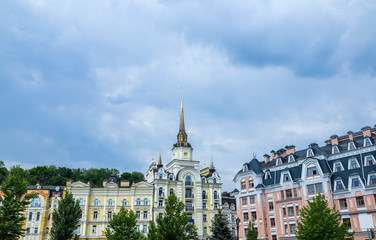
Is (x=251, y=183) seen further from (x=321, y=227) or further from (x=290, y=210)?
(x=321, y=227)

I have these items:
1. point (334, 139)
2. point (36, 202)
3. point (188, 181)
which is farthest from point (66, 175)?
point (334, 139)

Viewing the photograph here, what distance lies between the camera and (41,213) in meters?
61.1

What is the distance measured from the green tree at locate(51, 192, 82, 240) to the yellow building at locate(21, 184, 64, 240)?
28.1 meters

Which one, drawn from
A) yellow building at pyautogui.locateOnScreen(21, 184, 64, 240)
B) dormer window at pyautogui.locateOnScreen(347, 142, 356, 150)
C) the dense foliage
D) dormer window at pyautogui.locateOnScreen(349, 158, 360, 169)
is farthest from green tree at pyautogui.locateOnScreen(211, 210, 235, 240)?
the dense foliage

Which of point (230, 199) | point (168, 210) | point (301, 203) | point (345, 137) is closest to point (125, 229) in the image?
point (168, 210)

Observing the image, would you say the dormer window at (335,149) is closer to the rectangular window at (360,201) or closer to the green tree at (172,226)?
the rectangular window at (360,201)

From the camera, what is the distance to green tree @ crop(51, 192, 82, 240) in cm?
3481

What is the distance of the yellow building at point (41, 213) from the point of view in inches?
2359

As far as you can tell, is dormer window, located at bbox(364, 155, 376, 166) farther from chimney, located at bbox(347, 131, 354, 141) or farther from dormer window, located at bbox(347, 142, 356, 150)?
chimney, located at bbox(347, 131, 354, 141)

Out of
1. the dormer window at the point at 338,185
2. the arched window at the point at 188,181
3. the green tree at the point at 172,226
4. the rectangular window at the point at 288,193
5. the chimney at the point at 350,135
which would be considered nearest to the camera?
the green tree at the point at 172,226

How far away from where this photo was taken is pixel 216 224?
36.2 meters

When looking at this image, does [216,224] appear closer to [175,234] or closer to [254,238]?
[254,238]

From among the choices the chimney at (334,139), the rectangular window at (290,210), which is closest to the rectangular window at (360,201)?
the rectangular window at (290,210)

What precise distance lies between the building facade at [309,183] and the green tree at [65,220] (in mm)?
24170
